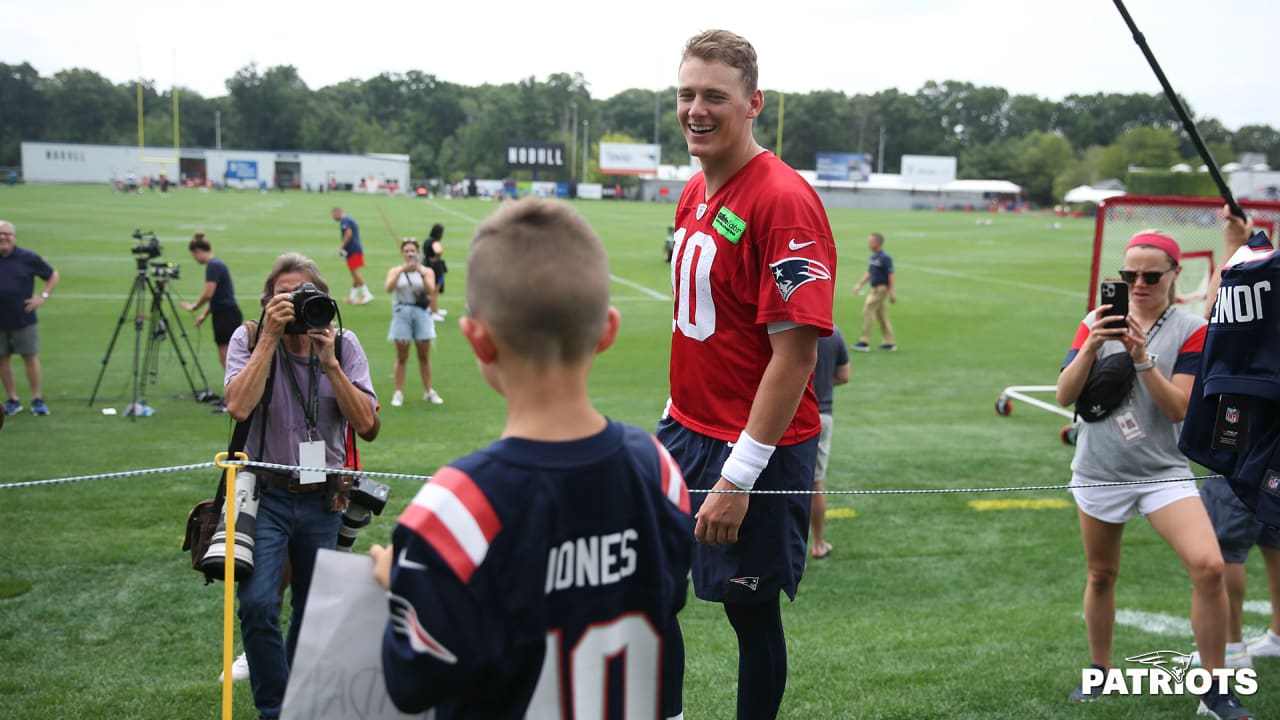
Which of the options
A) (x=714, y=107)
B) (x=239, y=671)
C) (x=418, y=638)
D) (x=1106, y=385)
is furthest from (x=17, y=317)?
(x=418, y=638)

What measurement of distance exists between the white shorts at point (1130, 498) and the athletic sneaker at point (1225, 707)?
0.88 m

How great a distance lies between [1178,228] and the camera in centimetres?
1212

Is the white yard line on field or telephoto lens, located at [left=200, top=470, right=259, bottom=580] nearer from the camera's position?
telephoto lens, located at [left=200, top=470, right=259, bottom=580]

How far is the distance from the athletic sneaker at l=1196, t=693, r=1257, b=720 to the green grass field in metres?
0.24

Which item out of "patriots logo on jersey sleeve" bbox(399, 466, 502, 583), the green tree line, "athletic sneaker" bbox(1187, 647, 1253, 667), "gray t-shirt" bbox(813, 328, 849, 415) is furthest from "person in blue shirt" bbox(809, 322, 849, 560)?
the green tree line

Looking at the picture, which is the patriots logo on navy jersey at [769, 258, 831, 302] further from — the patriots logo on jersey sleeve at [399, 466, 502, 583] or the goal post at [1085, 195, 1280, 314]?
the goal post at [1085, 195, 1280, 314]

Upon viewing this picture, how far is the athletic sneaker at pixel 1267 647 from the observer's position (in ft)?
18.8

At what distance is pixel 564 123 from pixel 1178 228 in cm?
13029

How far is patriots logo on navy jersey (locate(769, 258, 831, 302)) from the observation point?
9.95 feet

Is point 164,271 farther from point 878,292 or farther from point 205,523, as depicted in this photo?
point 878,292

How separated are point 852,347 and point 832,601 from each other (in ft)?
43.3

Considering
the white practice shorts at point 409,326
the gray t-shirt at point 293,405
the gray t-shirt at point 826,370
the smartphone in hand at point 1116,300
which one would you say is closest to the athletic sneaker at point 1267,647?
the smartphone in hand at point 1116,300

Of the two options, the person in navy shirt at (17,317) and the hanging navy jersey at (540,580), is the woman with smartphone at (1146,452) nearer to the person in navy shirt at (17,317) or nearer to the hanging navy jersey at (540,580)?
the hanging navy jersey at (540,580)

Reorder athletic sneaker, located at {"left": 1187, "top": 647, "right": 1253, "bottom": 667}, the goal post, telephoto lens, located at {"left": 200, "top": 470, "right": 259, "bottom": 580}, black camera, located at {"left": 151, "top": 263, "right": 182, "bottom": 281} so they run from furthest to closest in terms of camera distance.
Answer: black camera, located at {"left": 151, "top": 263, "right": 182, "bottom": 281} → the goal post → athletic sneaker, located at {"left": 1187, "top": 647, "right": 1253, "bottom": 667} → telephoto lens, located at {"left": 200, "top": 470, "right": 259, "bottom": 580}
